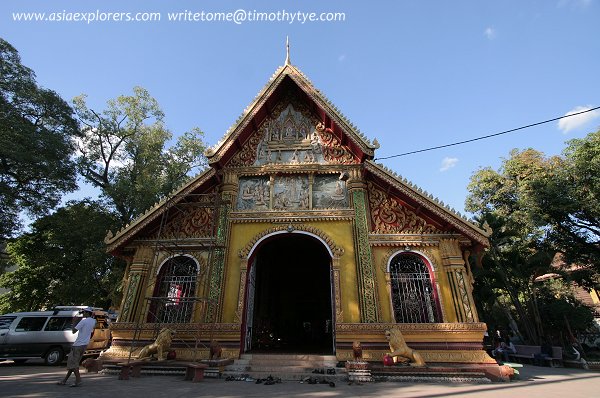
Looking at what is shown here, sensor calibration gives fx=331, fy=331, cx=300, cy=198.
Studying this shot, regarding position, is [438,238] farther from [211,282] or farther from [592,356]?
[592,356]

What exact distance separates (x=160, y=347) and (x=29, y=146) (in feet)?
48.3

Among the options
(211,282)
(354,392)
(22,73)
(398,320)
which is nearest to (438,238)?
(398,320)

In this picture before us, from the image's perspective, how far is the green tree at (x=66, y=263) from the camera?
1720cm

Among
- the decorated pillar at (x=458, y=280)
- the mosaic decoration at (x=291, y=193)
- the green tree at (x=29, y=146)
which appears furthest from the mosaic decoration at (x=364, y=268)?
the green tree at (x=29, y=146)

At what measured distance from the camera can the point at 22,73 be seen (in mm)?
17500

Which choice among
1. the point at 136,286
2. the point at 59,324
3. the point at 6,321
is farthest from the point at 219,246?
the point at 6,321

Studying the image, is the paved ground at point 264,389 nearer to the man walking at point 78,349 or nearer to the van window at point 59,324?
the man walking at point 78,349

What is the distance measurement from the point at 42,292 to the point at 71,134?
31.0ft

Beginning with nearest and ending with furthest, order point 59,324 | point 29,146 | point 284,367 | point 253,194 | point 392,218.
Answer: point 284,367 → point 392,218 → point 253,194 → point 59,324 → point 29,146

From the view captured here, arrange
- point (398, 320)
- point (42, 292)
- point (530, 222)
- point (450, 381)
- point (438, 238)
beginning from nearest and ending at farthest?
point (450, 381) < point (398, 320) < point (438, 238) < point (530, 222) < point (42, 292)

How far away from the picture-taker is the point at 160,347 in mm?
7895

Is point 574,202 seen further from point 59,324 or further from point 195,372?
point 59,324

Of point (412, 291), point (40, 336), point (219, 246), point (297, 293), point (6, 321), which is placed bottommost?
point (40, 336)

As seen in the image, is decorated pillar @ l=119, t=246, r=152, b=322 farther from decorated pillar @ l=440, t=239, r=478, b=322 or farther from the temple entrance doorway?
decorated pillar @ l=440, t=239, r=478, b=322
